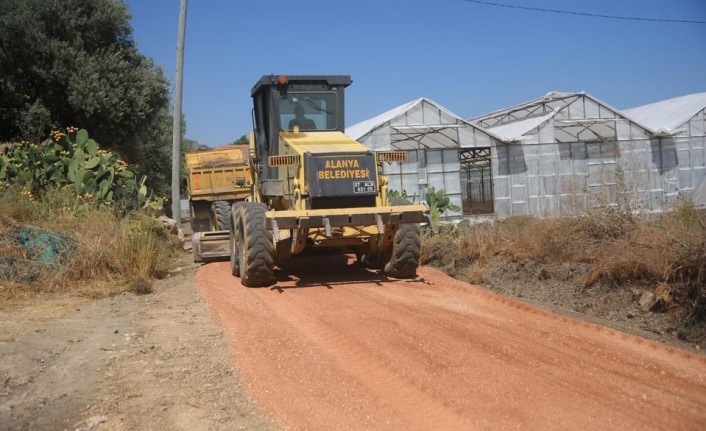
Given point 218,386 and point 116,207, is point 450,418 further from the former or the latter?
point 116,207

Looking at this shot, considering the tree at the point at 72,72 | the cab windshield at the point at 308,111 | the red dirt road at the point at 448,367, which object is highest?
the tree at the point at 72,72

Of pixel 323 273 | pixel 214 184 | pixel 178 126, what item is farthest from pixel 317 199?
pixel 178 126


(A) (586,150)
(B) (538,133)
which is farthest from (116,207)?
(A) (586,150)

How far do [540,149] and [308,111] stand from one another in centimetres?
1250

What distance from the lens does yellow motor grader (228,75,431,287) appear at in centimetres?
855

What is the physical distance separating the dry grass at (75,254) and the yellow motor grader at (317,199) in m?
1.51

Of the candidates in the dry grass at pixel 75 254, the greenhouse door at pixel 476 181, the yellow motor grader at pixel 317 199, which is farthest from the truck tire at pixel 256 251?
the greenhouse door at pixel 476 181

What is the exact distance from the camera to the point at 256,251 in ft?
28.2

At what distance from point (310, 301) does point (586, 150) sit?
51.7ft

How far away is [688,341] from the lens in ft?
19.9

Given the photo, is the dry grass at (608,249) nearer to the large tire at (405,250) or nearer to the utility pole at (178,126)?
the large tire at (405,250)

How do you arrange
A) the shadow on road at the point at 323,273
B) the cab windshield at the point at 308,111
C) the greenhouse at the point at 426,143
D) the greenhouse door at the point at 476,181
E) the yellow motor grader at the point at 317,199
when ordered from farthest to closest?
1. the greenhouse door at the point at 476,181
2. the greenhouse at the point at 426,143
3. the cab windshield at the point at 308,111
4. the shadow on road at the point at 323,273
5. the yellow motor grader at the point at 317,199

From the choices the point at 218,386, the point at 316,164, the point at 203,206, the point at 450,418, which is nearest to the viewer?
the point at 450,418

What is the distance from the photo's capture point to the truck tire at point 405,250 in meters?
9.08
